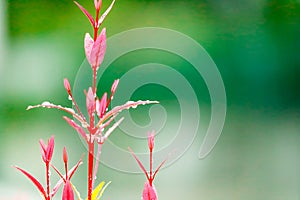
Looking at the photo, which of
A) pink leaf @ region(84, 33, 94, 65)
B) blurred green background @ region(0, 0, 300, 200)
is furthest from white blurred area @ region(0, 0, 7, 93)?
pink leaf @ region(84, 33, 94, 65)

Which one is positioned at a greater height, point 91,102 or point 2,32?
point 2,32

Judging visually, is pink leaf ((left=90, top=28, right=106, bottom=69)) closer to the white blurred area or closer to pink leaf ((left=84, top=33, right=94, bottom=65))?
pink leaf ((left=84, top=33, right=94, bottom=65))

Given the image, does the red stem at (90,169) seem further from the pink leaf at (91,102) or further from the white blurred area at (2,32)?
the white blurred area at (2,32)

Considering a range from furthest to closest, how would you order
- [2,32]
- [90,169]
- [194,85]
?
[2,32], [194,85], [90,169]

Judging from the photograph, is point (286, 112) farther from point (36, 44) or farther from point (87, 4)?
point (36, 44)

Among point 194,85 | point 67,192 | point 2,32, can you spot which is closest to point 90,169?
point 67,192

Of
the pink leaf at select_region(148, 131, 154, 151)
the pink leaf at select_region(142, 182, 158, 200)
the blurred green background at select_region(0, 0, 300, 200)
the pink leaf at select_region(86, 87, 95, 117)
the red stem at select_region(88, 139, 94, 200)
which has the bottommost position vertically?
the pink leaf at select_region(142, 182, 158, 200)

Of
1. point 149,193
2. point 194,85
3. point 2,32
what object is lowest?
point 149,193

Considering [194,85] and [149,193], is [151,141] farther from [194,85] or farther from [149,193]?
[194,85]

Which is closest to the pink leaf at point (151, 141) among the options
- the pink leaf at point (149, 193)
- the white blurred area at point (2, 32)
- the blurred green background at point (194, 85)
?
the pink leaf at point (149, 193)
